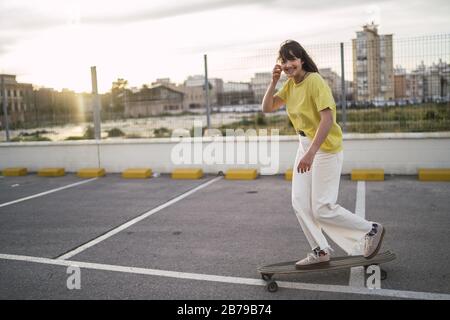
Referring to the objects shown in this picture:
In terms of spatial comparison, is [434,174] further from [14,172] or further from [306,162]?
[14,172]

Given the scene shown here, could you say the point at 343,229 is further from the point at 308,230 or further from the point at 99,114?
the point at 99,114

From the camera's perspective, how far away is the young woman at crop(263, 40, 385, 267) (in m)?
3.91

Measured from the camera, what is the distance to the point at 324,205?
393cm

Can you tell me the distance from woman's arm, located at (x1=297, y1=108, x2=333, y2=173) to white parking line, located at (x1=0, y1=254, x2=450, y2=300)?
44.5 inches

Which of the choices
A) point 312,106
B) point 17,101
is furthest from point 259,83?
point 17,101

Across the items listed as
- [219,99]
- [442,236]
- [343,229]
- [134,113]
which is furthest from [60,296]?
[134,113]

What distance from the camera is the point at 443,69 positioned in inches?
366

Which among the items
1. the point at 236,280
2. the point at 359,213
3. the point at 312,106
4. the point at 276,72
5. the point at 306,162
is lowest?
the point at 236,280

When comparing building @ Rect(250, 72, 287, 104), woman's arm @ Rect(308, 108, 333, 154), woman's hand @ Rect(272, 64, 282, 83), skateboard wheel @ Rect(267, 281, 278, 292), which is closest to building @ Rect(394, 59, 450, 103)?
building @ Rect(250, 72, 287, 104)

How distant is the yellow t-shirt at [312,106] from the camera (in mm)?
3789

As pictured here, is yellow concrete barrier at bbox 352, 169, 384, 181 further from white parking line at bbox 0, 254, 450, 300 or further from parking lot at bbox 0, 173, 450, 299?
white parking line at bbox 0, 254, 450, 300

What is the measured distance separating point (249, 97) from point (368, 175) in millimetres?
3552

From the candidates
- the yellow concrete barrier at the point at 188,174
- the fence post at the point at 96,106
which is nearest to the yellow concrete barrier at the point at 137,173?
the yellow concrete barrier at the point at 188,174

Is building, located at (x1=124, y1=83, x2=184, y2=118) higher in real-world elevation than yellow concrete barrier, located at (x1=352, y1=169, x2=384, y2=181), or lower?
higher
